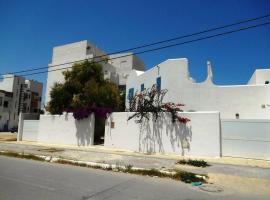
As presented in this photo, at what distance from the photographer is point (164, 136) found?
17250 millimetres

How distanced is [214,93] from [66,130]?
13.5 metres

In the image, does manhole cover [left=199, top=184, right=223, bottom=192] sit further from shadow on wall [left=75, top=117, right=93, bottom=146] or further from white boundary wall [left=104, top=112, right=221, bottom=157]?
shadow on wall [left=75, top=117, right=93, bottom=146]

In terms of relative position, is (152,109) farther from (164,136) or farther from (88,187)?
(88,187)

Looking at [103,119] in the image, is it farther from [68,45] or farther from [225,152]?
[68,45]

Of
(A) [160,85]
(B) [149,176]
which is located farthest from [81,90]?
(B) [149,176]

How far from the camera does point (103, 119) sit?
21.7 m

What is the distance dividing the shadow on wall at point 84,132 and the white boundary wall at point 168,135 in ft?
6.29

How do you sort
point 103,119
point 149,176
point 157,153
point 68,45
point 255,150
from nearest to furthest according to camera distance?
point 149,176
point 255,150
point 157,153
point 103,119
point 68,45

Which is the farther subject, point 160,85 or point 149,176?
point 160,85

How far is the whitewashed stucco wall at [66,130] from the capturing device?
2138cm

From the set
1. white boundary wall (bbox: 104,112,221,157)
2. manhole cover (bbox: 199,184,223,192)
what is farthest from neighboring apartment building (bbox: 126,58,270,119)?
manhole cover (bbox: 199,184,223,192)

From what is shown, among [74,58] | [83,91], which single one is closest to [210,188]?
[83,91]

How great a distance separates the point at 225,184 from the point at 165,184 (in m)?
2.25

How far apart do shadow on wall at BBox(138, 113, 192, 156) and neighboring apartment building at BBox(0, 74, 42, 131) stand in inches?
1957
